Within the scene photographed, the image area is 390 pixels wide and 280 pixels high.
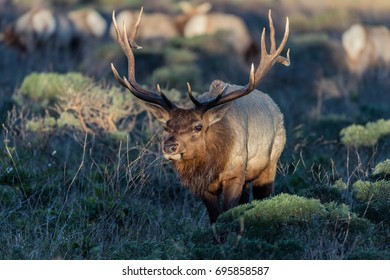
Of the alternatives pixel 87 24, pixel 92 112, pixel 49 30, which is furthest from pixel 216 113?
pixel 87 24

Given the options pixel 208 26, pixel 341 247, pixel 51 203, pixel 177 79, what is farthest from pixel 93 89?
pixel 208 26

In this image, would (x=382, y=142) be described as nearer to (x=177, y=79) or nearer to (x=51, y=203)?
(x=51, y=203)

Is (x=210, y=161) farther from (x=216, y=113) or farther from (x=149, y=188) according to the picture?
(x=149, y=188)

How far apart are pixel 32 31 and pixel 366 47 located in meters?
10.2

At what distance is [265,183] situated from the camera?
1024 centimetres

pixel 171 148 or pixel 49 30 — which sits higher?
pixel 171 148

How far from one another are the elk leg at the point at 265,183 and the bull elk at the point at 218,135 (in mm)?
129

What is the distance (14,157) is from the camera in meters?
11.6

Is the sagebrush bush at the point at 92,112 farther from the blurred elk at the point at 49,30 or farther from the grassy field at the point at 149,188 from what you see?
the blurred elk at the point at 49,30

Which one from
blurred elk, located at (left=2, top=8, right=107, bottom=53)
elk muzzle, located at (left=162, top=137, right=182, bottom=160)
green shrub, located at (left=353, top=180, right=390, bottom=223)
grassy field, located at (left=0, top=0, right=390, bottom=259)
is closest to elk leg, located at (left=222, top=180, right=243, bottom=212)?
grassy field, located at (left=0, top=0, right=390, bottom=259)

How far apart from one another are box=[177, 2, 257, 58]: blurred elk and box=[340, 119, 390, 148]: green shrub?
15.0 m

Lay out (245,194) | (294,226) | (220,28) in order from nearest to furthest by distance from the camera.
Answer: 1. (294,226)
2. (245,194)
3. (220,28)

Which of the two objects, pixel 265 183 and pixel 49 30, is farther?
pixel 49 30

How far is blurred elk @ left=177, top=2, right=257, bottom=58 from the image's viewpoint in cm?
2927
